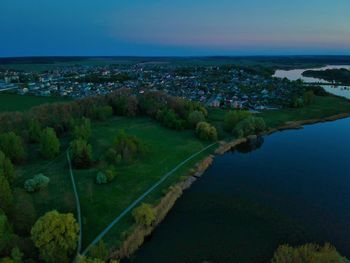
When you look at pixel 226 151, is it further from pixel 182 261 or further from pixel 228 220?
pixel 182 261

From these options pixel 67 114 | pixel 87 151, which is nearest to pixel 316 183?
pixel 87 151

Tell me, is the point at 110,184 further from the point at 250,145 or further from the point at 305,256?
the point at 250,145

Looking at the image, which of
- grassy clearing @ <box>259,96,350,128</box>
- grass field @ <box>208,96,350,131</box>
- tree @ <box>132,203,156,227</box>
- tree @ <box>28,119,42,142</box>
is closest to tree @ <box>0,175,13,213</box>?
tree @ <box>132,203,156,227</box>

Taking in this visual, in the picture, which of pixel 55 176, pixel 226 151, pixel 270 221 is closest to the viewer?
pixel 270 221

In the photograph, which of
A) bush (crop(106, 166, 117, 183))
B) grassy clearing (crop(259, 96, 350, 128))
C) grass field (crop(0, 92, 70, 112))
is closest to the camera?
bush (crop(106, 166, 117, 183))

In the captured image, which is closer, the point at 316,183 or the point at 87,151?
the point at 316,183

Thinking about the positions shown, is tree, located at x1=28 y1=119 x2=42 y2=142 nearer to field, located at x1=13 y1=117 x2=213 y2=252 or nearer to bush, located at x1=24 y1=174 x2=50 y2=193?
field, located at x1=13 y1=117 x2=213 y2=252

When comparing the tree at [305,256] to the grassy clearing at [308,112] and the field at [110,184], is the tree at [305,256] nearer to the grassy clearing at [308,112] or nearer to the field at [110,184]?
the field at [110,184]

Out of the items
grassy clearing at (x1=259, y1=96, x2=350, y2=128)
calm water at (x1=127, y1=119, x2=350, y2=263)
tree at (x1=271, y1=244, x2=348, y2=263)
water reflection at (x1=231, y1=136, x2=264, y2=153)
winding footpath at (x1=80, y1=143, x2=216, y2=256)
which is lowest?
calm water at (x1=127, y1=119, x2=350, y2=263)
